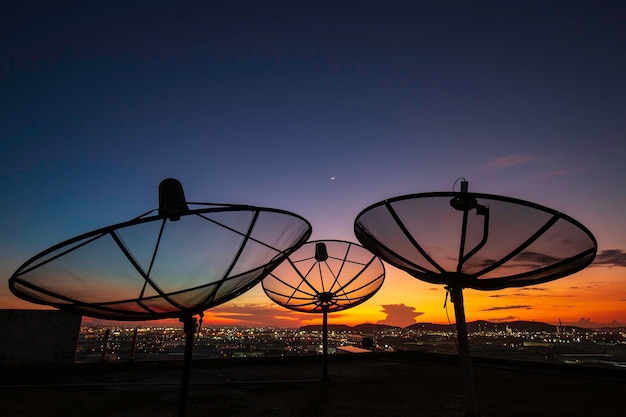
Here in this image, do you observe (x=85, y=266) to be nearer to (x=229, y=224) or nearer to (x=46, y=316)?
(x=229, y=224)

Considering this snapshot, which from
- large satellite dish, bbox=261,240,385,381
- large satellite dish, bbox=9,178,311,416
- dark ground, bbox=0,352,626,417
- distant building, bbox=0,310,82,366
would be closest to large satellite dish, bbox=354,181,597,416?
large satellite dish, bbox=9,178,311,416

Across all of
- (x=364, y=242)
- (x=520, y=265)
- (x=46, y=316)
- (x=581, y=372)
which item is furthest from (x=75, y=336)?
(x=581, y=372)

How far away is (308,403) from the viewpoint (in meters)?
10.1

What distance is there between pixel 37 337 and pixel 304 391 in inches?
519

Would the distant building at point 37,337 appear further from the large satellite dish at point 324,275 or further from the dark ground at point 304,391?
the large satellite dish at point 324,275

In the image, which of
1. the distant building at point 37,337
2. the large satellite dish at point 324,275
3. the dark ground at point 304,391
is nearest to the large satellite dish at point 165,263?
the dark ground at point 304,391

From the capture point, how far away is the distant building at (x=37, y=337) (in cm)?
1547

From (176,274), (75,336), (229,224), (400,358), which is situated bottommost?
(400,358)

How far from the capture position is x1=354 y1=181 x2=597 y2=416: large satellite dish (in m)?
8.02

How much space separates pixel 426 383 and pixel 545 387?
4221mm

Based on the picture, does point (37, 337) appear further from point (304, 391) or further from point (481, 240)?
point (481, 240)

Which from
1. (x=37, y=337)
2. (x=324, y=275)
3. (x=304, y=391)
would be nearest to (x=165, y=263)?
(x=304, y=391)

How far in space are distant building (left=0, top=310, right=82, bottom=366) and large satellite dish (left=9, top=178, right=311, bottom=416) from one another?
11.7m

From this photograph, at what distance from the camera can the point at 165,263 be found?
8.06 meters
